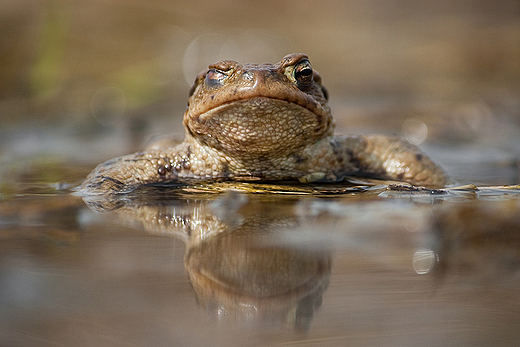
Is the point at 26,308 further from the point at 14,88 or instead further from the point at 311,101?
the point at 14,88

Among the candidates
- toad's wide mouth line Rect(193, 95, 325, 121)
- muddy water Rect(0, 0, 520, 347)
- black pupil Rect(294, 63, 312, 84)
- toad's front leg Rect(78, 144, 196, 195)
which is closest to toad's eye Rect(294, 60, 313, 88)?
black pupil Rect(294, 63, 312, 84)

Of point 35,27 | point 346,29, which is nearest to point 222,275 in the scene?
point 35,27

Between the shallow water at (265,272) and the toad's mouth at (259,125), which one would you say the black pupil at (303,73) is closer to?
the toad's mouth at (259,125)

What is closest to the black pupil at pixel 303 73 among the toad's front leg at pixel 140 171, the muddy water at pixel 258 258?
the muddy water at pixel 258 258

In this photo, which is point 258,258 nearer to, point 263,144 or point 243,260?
point 243,260

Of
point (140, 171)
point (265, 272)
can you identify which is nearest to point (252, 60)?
point (140, 171)

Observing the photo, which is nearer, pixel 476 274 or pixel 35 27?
pixel 476 274

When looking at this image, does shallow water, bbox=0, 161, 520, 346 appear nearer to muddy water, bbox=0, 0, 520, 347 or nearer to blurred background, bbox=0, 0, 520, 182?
muddy water, bbox=0, 0, 520, 347
